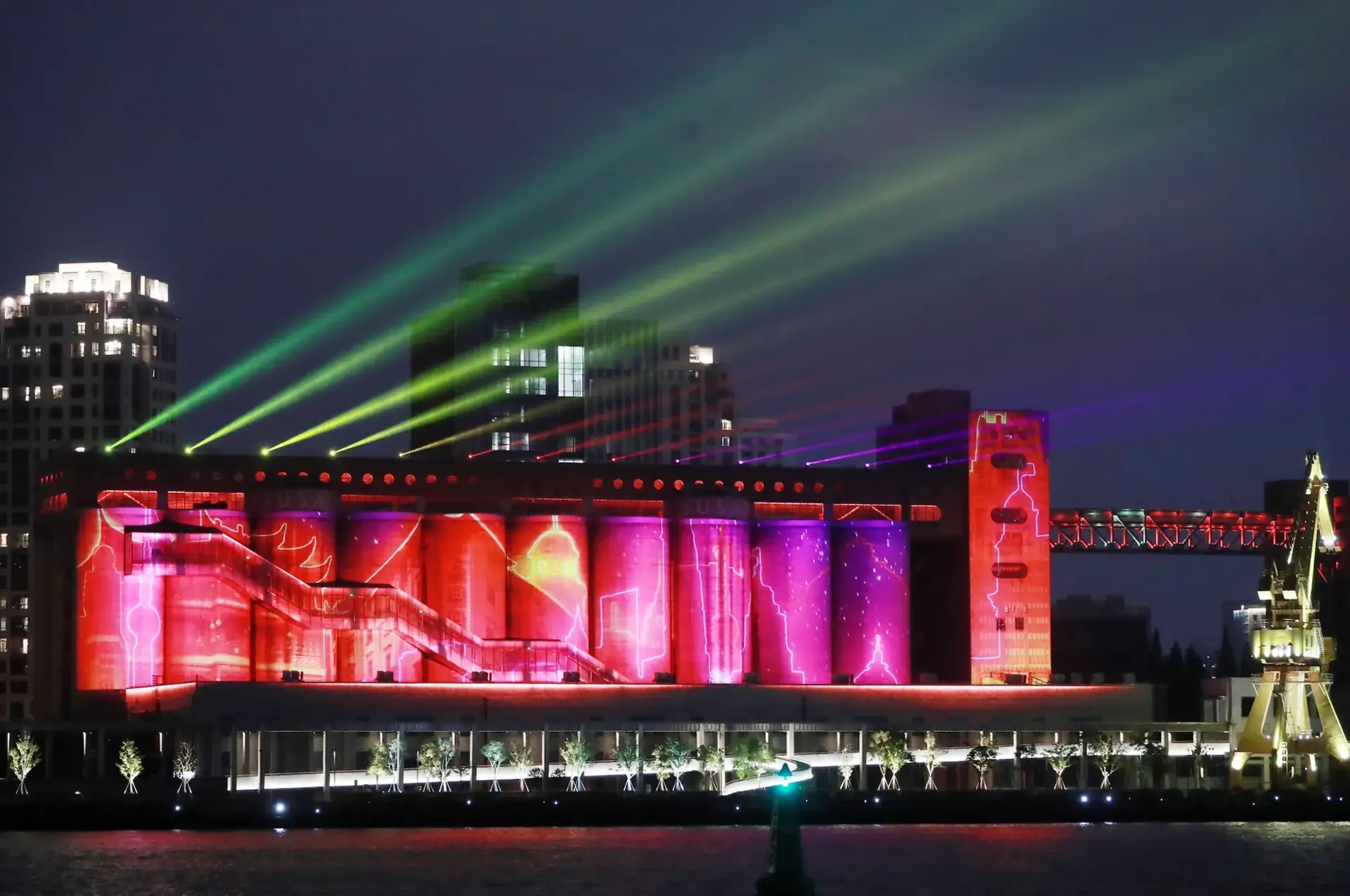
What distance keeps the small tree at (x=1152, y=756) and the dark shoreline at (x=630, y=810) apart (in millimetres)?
9494

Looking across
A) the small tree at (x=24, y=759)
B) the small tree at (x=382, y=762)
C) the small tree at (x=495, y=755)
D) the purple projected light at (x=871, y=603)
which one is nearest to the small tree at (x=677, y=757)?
the small tree at (x=495, y=755)

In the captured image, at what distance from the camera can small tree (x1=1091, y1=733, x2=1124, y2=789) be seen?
429 ft

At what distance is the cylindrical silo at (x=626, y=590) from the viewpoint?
136 meters

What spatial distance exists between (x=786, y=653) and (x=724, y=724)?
35.5 feet

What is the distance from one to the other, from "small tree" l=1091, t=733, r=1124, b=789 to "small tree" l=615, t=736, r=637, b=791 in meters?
22.5

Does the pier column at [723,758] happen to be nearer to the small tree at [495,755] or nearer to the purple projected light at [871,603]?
the small tree at [495,755]

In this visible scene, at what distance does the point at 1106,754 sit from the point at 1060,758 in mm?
2895

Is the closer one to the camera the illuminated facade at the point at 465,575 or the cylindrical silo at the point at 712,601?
the illuminated facade at the point at 465,575

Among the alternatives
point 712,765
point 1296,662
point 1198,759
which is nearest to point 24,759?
point 712,765

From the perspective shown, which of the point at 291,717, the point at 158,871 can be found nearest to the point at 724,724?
the point at 291,717

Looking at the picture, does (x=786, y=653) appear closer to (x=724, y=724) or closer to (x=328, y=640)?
(x=724, y=724)

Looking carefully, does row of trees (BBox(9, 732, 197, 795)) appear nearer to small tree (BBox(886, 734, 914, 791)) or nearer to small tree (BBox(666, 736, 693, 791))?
small tree (BBox(666, 736, 693, 791))

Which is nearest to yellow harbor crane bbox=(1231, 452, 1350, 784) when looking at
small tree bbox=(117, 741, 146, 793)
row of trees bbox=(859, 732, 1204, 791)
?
row of trees bbox=(859, 732, 1204, 791)

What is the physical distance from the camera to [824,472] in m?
141
